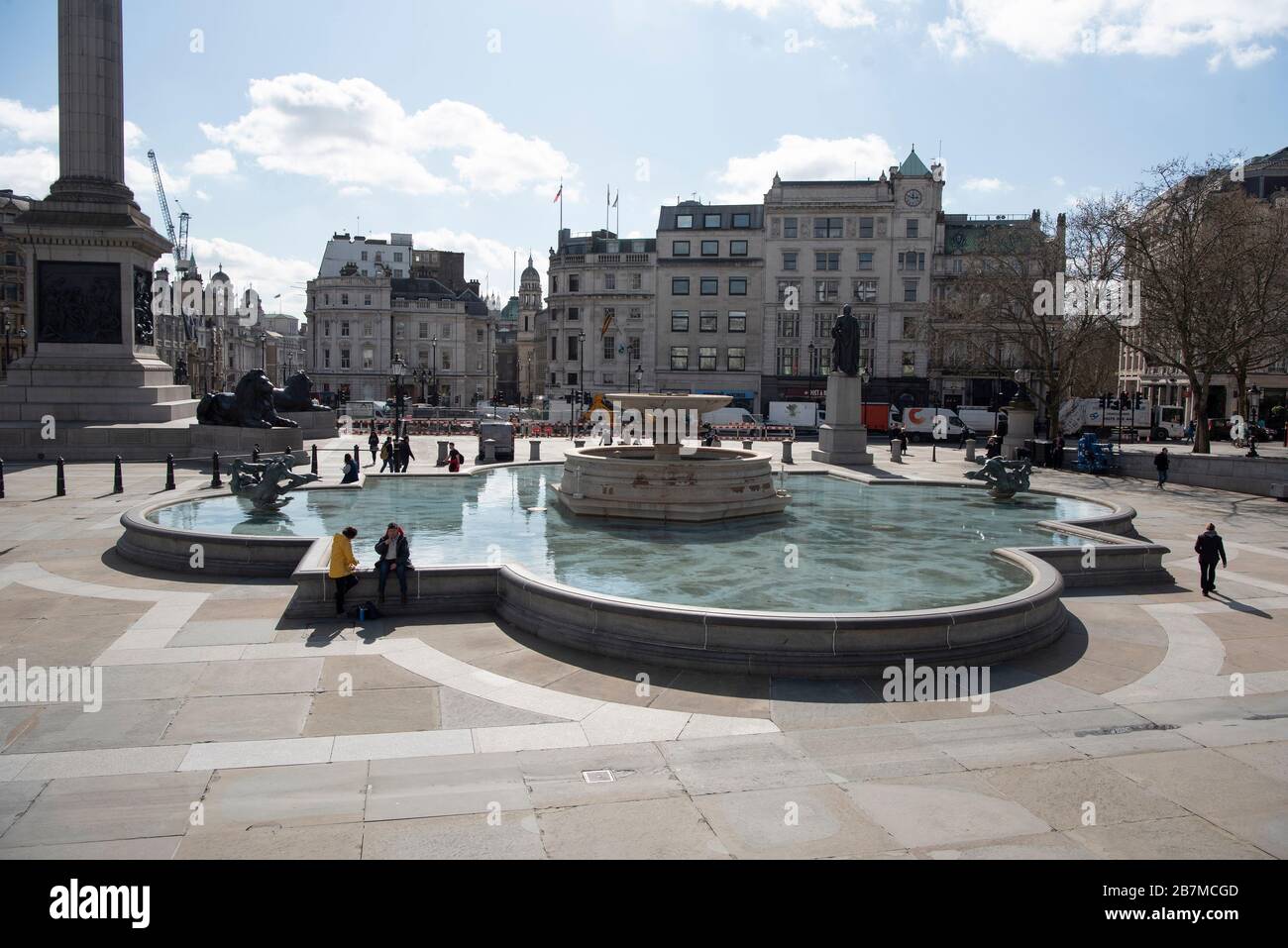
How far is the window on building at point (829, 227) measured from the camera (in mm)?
68500

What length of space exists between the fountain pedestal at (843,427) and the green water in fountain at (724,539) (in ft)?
29.9

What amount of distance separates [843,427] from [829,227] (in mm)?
38500

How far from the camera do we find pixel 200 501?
20.2 meters

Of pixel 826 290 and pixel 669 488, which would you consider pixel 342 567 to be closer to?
Answer: pixel 669 488

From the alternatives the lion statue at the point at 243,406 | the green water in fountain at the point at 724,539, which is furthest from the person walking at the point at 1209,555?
the lion statue at the point at 243,406

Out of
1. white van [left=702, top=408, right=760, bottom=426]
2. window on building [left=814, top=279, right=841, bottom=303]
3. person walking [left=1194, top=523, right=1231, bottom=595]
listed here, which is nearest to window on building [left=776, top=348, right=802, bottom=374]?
window on building [left=814, top=279, right=841, bottom=303]

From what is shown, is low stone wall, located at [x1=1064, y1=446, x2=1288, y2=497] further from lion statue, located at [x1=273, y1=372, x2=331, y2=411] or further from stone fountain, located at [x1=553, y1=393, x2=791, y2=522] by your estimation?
lion statue, located at [x1=273, y1=372, x2=331, y2=411]

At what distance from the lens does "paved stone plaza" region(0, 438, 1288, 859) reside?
6.52 metres

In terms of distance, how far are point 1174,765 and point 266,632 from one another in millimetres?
10078

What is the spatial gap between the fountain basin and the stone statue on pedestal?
51.9 feet

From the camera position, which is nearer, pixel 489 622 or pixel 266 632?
pixel 266 632

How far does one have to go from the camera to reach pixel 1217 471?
101 feet
